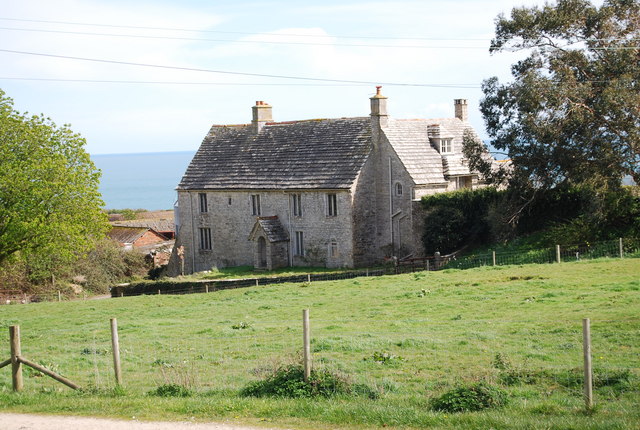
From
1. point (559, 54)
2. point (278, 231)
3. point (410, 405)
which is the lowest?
point (410, 405)

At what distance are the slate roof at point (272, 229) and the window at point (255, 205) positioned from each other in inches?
68.3

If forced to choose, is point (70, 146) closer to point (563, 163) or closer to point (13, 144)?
point (13, 144)

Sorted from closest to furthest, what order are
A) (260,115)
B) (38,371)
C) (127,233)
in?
(38,371), (260,115), (127,233)

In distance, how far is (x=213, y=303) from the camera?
33.2 meters

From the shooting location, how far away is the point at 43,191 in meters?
34.2

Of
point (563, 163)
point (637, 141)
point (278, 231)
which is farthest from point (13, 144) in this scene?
point (637, 141)

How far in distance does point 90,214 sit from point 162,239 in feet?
101

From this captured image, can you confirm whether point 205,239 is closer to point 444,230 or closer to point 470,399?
point 444,230

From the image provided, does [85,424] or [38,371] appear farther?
[38,371]

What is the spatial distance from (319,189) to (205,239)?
1170cm

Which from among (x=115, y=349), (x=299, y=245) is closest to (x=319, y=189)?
(x=299, y=245)

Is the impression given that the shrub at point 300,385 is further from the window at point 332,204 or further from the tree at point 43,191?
the window at point 332,204

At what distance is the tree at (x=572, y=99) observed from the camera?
36531mm

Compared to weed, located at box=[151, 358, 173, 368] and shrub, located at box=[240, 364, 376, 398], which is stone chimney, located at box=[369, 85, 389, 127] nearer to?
weed, located at box=[151, 358, 173, 368]
